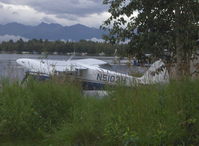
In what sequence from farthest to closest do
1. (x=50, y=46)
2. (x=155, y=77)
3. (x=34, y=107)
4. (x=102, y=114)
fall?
(x=50, y=46)
(x=155, y=77)
(x=34, y=107)
(x=102, y=114)

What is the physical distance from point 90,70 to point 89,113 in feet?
43.2

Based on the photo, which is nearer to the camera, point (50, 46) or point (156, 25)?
point (156, 25)

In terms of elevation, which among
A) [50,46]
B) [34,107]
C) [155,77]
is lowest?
[34,107]

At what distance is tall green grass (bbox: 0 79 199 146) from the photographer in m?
5.00

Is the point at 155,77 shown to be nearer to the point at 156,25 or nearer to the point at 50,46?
the point at 156,25

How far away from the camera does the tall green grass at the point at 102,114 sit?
500cm

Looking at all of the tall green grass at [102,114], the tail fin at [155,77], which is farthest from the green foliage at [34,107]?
the tail fin at [155,77]

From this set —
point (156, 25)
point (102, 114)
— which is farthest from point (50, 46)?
point (102, 114)

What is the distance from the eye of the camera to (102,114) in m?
5.77

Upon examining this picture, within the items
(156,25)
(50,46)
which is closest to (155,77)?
(156,25)

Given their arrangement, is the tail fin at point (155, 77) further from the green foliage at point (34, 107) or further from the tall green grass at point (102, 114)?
the green foliage at point (34, 107)

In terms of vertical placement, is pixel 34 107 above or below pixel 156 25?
below

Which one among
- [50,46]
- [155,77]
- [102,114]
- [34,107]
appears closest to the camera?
[102,114]

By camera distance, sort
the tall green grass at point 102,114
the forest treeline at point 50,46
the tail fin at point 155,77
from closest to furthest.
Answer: the tall green grass at point 102,114 < the tail fin at point 155,77 < the forest treeline at point 50,46
